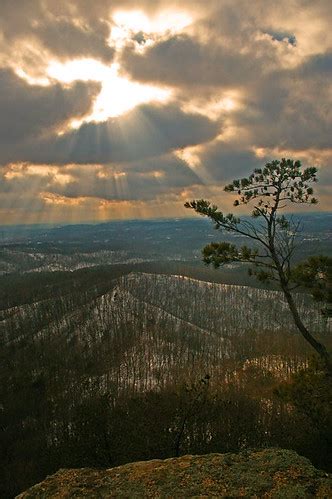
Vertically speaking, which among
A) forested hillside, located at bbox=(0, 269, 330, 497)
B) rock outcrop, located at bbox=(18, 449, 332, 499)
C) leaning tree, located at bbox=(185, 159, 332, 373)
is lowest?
forested hillside, located at bbox=(0, 269, 330, 497)

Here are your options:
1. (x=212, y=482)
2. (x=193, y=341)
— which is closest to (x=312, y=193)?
(x=212, y=482)

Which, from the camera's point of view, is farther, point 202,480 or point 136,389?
point 136,389

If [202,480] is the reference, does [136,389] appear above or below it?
below

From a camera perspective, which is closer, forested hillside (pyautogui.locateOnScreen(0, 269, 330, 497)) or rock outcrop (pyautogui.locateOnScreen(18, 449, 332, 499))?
rock outcrop (pyautogui.locateOnScreen(18, 449, 332, 499))

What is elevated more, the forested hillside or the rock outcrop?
the rock outcrop

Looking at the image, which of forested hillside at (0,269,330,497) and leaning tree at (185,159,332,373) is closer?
leaning tree at (185,159,332,373)

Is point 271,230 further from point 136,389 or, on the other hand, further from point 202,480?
point 136,389

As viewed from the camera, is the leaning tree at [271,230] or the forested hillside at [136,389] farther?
the forested hillside at [136,389]

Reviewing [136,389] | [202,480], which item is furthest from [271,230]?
[136,389]

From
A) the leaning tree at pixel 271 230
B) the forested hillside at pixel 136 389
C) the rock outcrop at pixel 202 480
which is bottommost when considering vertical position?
the forested hillside at pixel 136 389
